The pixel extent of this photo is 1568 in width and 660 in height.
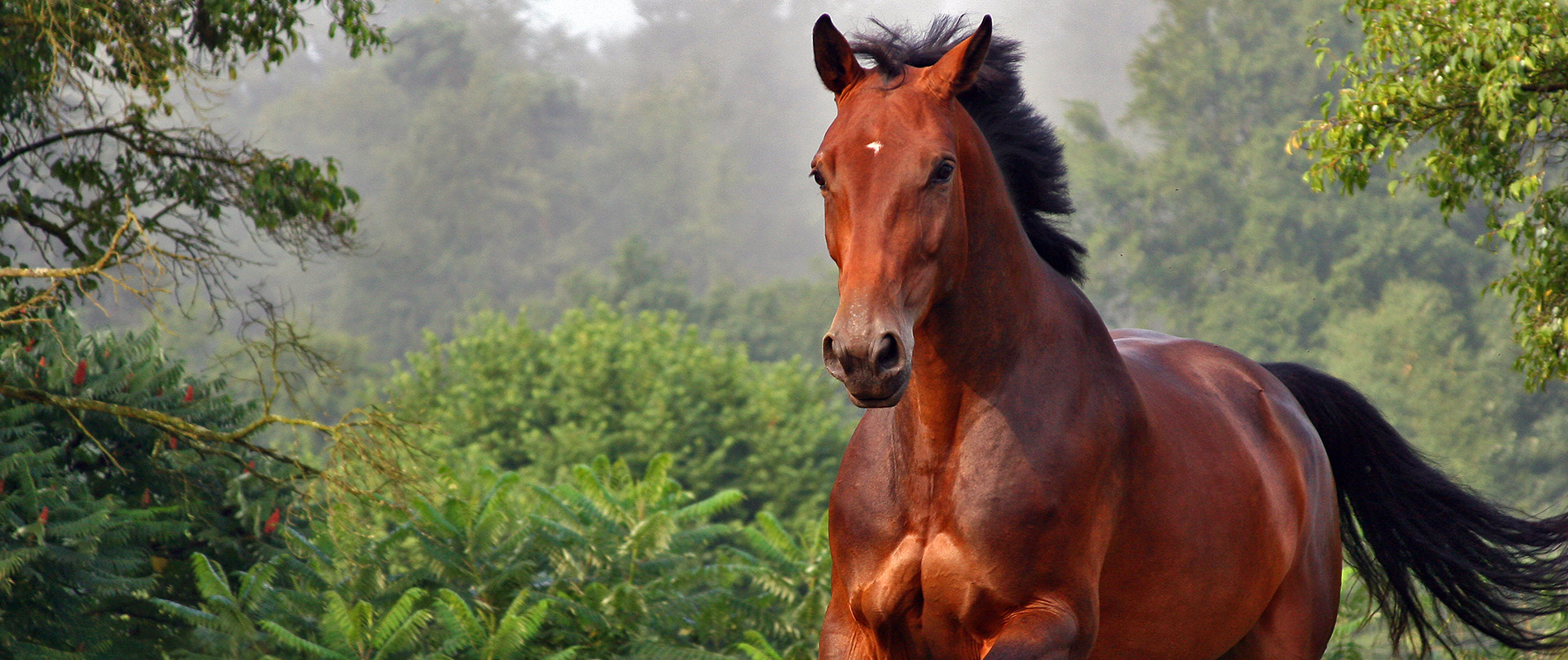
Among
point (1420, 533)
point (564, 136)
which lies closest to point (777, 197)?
point (564, 136)

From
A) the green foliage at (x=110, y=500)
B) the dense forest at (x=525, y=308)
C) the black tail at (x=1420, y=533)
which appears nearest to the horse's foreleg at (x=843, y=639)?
the dense forest at (x=525, y=308)

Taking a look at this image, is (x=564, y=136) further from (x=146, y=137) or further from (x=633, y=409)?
(x=146, y=137)

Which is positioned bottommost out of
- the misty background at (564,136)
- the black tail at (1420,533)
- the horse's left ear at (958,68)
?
the black tail at (1420,533)

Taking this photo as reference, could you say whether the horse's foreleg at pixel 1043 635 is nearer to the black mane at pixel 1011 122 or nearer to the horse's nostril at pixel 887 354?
the horse's nostril at pixel 887 354

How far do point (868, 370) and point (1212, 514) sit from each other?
1.40 metres

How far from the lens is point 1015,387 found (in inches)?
113

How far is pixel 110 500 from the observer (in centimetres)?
714

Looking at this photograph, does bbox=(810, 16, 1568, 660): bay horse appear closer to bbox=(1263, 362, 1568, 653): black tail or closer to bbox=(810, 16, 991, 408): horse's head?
bbox=(810, 16, 991, 408): horse's head

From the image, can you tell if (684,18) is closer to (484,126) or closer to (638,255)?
(484,126)

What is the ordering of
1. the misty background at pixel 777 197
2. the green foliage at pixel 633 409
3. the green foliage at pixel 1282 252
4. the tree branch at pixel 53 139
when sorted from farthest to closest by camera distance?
the misty background at pixel 777 197 < the green foliage at pixel 1282 252 < the green foliage at pixel 633 409 < the tree branch at pixel 53 139

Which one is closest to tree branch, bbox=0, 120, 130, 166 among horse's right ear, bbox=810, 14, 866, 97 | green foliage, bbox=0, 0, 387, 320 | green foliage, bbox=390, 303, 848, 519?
green foliage, bbox=0, 0, 387, 320

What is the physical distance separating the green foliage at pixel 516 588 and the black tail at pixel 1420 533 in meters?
3.49

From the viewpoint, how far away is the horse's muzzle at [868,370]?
230 cm

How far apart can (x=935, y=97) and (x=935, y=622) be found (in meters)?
1.12
